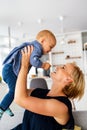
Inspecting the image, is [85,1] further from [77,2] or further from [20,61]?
[20,61]

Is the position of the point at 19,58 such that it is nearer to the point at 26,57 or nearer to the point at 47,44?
the point at 26,57

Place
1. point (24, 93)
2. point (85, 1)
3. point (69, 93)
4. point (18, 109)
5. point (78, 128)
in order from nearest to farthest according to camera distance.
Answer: point (24, 93)
point (69, 93)
point (78, 128)
point (18, 109)
point (85, 1)

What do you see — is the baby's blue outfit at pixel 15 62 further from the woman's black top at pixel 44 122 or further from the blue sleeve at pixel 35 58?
the woman's black top at pixel 44 122

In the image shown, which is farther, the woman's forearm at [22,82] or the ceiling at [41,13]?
the ceiling at [41,13]

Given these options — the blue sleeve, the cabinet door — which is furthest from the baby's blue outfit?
the cabinet door

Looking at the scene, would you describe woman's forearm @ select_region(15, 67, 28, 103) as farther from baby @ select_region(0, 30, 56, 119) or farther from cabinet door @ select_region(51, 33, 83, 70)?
cabinet door @ select_region(51, 33, 83, 70)

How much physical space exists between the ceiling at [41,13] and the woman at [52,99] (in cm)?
289

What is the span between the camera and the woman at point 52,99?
3.72 ft

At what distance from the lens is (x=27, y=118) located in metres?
1.32

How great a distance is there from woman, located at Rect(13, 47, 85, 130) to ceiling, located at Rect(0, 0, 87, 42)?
2.89 metres

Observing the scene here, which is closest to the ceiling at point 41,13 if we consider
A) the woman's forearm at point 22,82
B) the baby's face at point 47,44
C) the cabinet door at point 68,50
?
the cabinet door at point 68,50

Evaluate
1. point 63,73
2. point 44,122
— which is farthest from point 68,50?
point 44,122

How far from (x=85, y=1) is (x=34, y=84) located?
2.13 meters

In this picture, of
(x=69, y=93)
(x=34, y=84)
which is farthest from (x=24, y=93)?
(x=34, y=84)
